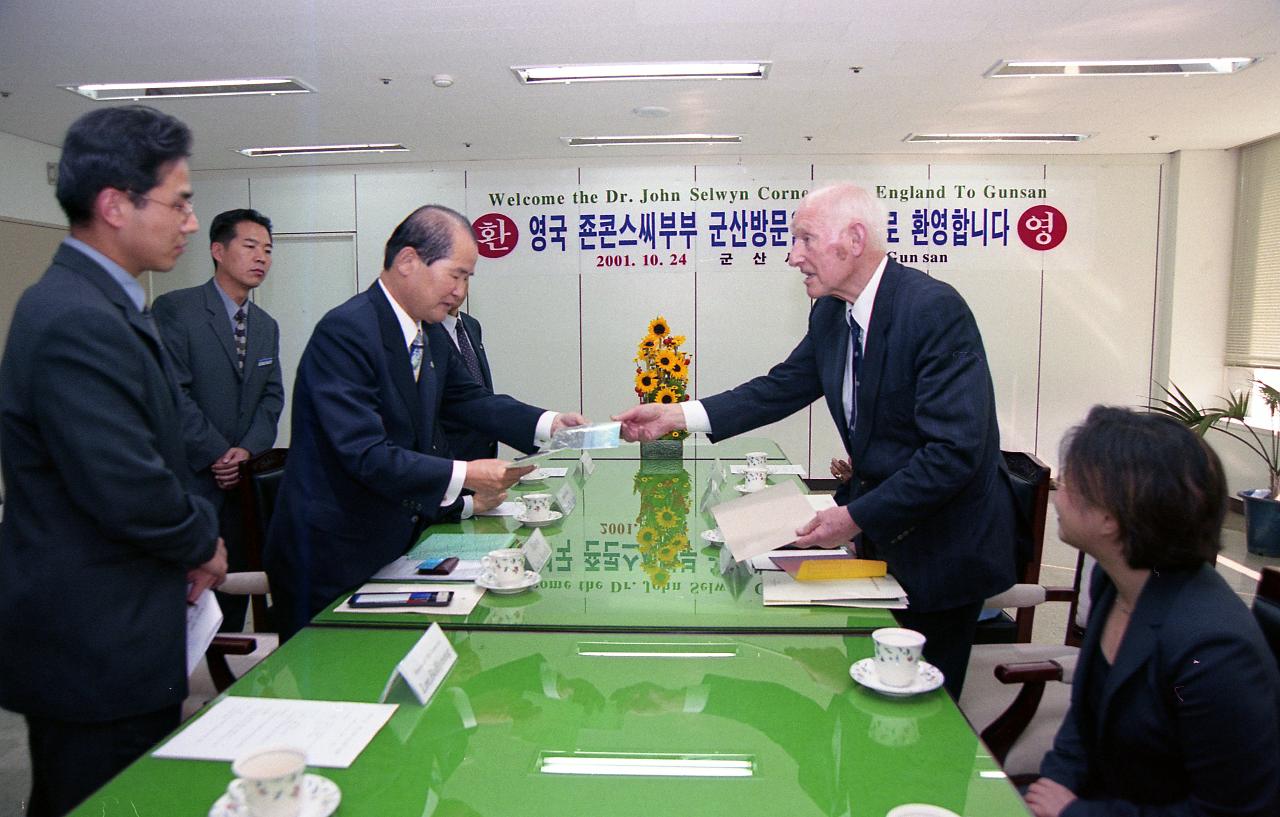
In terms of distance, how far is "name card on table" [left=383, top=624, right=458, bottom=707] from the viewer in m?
1.36

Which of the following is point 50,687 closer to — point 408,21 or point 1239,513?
point 408,21

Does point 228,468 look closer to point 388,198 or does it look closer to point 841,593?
point 841,593

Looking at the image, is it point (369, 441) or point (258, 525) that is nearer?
point (369, 441)

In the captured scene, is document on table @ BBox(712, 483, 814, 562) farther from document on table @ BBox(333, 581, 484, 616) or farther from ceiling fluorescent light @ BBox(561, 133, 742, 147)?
ceiling fluorescent light @ BBox(561, 133, 742, 147)

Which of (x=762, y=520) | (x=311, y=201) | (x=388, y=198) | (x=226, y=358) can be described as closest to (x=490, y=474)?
(x=762, y=520)

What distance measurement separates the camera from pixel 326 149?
7027 millimetres

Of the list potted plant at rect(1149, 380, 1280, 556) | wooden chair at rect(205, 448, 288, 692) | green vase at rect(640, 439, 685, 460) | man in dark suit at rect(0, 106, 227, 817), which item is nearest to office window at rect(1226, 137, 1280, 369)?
potted plant at rect(1149, 380, 1280, 556)

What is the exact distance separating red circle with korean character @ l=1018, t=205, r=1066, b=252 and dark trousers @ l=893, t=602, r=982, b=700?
239 inches

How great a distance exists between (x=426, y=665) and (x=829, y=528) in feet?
3.17

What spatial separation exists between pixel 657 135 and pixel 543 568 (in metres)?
5.07

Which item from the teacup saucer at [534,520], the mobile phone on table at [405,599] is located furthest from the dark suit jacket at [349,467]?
the teacup saucer at [534,520]

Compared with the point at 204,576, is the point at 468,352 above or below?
above

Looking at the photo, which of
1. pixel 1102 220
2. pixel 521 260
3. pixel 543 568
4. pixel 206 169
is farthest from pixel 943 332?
pixel 206 169

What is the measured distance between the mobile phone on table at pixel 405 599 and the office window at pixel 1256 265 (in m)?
7.04
